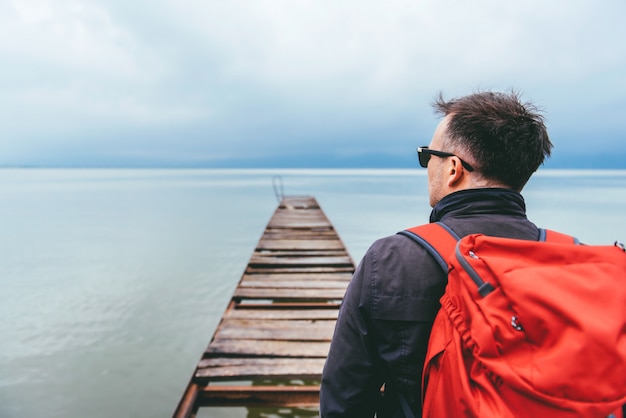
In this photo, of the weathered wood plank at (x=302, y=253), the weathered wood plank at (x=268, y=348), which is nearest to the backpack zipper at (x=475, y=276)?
the weathered wood plank at (x=268, y=348)

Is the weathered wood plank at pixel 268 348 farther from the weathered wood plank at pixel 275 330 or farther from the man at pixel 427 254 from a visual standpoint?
the man at pixel 427 254

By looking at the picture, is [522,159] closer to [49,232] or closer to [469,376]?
[469,376]

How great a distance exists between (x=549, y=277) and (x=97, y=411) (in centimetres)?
643

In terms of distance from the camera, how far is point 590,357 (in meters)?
0.87

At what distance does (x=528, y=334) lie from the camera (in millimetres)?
938

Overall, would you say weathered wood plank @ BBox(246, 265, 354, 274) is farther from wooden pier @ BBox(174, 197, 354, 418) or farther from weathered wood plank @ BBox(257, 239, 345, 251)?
weathered wood plank @ BBox(257, 239, 345, 251)

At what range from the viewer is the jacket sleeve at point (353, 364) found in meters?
1.31

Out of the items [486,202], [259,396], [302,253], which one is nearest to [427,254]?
[486,202]

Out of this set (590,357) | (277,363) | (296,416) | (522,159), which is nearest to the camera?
(590,357)

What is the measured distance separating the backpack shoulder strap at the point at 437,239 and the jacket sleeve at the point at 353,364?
20 centimetres

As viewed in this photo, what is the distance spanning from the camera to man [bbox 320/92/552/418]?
1.22 meters

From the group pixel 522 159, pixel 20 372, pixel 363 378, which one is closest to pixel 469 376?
pixel 363 378

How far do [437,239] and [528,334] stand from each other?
414 mm

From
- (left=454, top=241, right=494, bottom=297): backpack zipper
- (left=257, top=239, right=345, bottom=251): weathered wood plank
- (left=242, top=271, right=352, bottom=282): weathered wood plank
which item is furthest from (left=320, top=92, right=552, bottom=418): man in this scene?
(left=257, top=239, right=345, bottom=251): weathered wood plank
